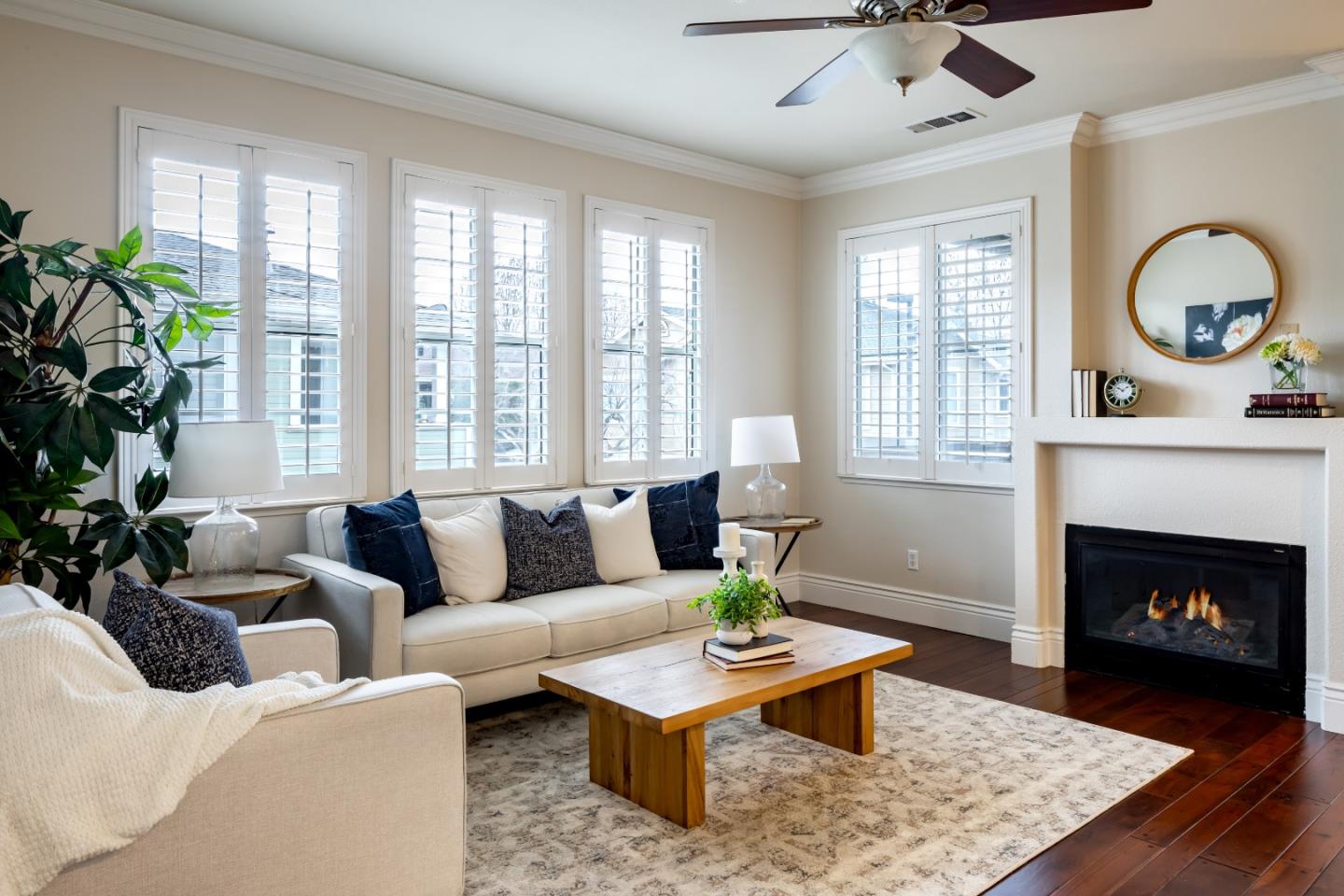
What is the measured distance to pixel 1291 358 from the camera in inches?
154

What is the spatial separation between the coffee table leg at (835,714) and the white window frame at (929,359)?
6.57 ft

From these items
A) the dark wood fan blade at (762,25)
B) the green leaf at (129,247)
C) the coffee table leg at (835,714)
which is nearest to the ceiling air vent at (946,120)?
the dark wood fan blade at (762,25)

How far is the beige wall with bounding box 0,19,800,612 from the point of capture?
3285mm

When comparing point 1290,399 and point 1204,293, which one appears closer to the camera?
point 1290,399

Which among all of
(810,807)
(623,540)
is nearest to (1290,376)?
(810,807)

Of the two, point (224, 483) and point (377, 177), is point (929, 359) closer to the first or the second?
point (377, 177)

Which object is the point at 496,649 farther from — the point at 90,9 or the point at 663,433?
the point at 90,9

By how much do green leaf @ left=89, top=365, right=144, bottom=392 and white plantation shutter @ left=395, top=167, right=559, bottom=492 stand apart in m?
1.34

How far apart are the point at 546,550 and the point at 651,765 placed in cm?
140

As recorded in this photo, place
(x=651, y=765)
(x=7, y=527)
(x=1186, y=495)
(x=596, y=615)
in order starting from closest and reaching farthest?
(x=7, y=527)
(x=651, y=765)
(x=596, y=615)
(x=1186, y=495)

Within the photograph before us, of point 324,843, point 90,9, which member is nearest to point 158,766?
point 324,843

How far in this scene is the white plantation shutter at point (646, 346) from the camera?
495 centimetres

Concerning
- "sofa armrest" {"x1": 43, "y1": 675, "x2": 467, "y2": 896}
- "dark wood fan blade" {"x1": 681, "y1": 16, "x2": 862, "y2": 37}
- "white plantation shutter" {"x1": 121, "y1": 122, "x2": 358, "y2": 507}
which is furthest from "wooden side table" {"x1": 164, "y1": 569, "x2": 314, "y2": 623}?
"dark wood fan blade" {"x1": 681, "y1": 16, "x2": 862, "y2": 37}

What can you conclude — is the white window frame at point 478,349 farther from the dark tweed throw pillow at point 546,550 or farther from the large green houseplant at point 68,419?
the large green houseplant at point 68,419
